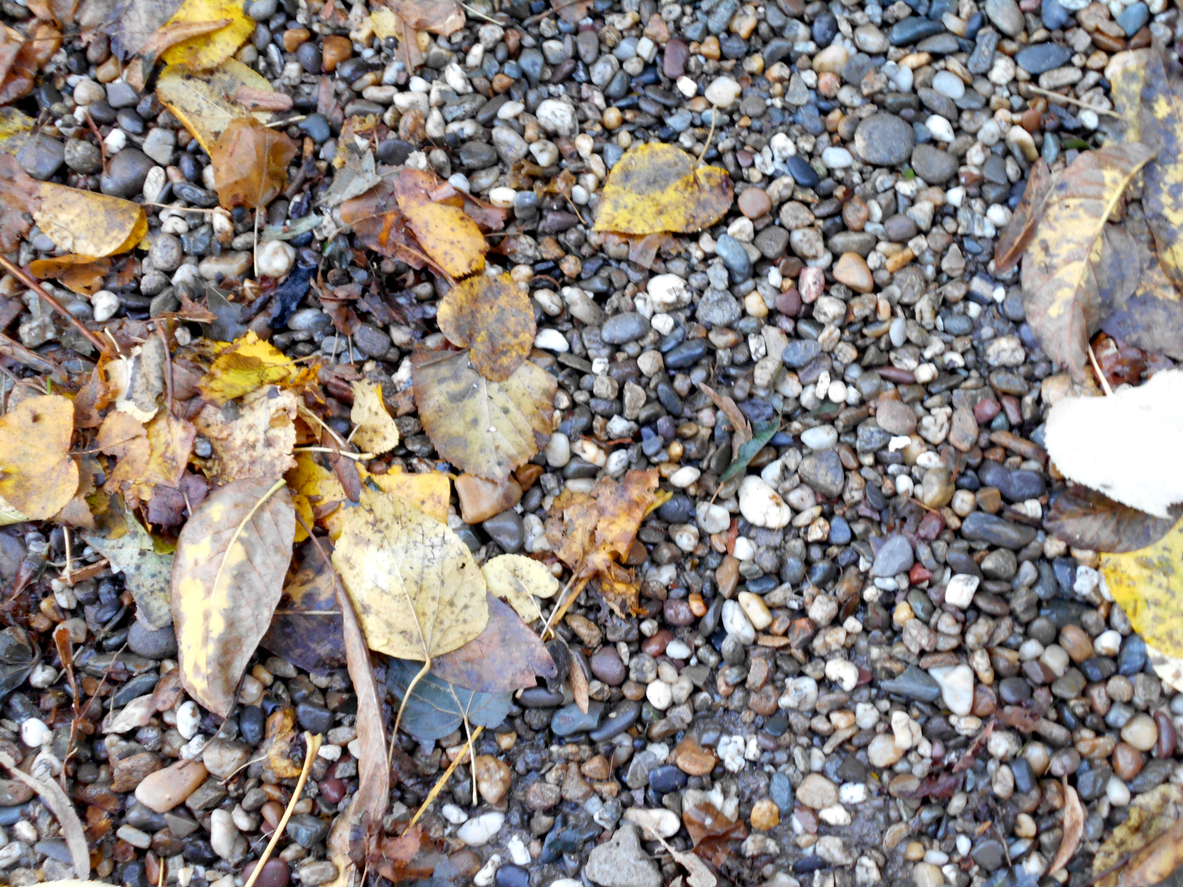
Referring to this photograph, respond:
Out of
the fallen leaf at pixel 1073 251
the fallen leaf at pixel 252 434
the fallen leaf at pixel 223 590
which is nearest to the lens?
the fallen leaf at pixel 223 590

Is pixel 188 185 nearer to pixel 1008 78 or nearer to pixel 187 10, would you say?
pixel 187 10

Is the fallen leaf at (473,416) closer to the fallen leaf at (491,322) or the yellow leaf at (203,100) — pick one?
the fallen leaf at (491,322)

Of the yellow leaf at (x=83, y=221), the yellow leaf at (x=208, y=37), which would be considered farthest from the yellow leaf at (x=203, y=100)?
the yellow leaf at (x=83, y=221)

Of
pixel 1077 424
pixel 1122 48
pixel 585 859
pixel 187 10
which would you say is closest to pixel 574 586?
pixel 585 859

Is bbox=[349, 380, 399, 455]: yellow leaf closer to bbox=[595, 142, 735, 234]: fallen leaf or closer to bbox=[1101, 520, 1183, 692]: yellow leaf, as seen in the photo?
bbox=[595, 142, 735, 234]: fallen leaf

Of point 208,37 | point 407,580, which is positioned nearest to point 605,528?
point 407,580

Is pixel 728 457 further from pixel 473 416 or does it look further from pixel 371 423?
pixel 371 423

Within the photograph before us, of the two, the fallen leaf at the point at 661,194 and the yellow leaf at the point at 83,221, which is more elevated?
the fallen leaf at the point at 661,194
